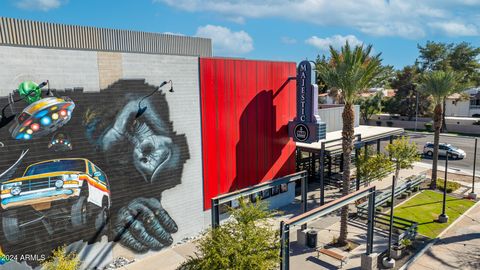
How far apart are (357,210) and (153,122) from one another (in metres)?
15.7

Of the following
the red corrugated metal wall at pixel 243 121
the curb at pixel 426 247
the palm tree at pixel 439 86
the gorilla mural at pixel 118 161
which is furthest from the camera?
the palm tree at pixel 439 86

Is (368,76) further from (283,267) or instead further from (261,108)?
(283,267)

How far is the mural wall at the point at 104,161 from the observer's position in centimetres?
1425

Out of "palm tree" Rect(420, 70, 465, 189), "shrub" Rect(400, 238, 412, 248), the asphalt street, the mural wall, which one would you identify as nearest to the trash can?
"shrub" Rect(400, 238, 412, 248)

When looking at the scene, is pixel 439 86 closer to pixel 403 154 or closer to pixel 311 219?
pixel 403 154

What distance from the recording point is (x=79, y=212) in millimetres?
16125

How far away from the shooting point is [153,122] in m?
18.2

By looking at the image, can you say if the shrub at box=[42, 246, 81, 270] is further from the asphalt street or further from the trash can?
the asphalt street

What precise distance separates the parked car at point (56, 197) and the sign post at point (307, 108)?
1359cm

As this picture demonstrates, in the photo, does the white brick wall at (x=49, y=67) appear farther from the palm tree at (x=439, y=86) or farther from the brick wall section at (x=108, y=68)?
the palm tree at (x=439, y=86)

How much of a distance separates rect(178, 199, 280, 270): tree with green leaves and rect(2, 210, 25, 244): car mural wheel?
311 inches

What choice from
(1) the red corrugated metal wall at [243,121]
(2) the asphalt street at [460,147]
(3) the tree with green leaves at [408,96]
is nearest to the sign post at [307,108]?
(1) the red corrugated metal wall at [243,121]

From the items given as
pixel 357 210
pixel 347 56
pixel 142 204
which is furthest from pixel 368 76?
pixel 142 204

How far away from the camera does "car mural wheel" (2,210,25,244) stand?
14094mm
